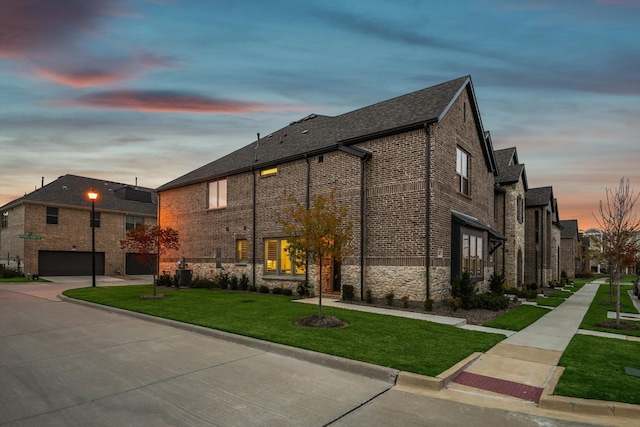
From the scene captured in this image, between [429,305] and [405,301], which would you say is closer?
[429,305]

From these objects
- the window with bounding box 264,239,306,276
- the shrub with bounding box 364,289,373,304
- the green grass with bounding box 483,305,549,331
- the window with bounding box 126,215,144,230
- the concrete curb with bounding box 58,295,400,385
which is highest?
the window with bounding box 126,215,144,230

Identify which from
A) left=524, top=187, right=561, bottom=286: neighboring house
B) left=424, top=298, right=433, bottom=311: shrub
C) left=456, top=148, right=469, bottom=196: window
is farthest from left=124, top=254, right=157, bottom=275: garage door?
left=524, top=187, right=561, bottom=286: neighboring house

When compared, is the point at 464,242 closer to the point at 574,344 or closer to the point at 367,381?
the point at 574,344

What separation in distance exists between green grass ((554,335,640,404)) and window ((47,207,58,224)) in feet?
125

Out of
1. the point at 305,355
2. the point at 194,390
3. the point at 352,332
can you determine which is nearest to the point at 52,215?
the point at 352,332

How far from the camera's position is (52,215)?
33.7 m

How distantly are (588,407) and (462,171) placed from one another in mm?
13718

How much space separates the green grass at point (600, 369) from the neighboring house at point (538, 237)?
78.5ft

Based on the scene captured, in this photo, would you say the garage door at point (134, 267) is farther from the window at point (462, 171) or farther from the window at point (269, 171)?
the window at point (462, 171)

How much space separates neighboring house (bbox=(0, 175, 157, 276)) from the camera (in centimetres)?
3244

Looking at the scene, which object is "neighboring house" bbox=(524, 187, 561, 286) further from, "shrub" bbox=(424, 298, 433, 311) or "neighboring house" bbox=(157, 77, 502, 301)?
"shrub" bbox=(424, 298, 433, 311)

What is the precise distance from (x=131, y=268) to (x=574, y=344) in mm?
38696

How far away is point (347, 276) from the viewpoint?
1652 centimetres

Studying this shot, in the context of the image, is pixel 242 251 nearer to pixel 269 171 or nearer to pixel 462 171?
pixel 269 171
